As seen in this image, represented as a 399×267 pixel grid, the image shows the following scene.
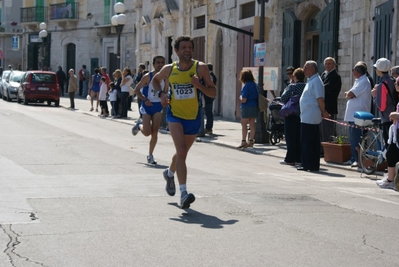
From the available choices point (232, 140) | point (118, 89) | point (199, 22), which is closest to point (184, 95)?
point (232, 140)

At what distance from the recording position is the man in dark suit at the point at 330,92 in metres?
15.6

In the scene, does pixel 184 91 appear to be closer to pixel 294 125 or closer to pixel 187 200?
pixel 187 200

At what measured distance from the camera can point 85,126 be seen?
24.7 m

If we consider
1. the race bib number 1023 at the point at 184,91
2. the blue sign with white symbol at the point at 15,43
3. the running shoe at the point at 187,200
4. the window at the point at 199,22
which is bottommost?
the running shoe at the point at 187,200

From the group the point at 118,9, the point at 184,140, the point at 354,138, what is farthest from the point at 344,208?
the point at 118,9

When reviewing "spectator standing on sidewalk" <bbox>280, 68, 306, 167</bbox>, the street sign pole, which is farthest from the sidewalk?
"spectator standing on sidewalk" <bbox>280, 68, 306, 167</bbox>

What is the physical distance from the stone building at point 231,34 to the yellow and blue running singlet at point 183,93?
793 centimetres

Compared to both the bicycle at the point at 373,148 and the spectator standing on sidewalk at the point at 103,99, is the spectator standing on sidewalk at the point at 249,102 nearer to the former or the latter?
the bicycle at the point at 373,148

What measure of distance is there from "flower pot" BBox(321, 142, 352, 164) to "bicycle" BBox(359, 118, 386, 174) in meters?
1.18

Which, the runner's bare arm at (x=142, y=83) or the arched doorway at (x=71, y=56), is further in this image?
the arched doorway at (x=71, y=56)

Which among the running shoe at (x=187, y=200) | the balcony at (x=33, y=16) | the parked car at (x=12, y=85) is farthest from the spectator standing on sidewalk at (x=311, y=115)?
the balcony at (x=33, y=16)

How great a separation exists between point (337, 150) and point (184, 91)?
6.40 metres

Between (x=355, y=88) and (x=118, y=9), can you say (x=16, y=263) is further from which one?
(x=118, y=9)

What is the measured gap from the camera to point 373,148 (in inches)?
537
